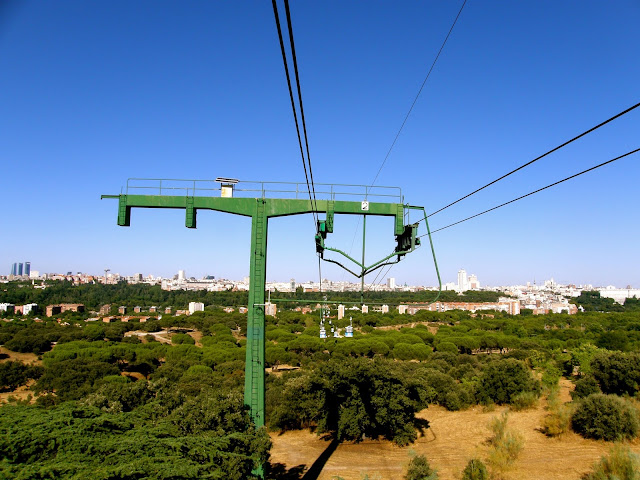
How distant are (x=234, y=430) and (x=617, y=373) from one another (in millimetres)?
21748

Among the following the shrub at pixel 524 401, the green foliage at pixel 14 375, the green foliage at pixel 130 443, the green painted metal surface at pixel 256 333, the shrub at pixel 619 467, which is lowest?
the green foliage at pixel 14 375

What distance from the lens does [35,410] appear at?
6777 millimetres

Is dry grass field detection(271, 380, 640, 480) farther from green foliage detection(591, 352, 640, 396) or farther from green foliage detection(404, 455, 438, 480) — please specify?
green foliage detection(591, 352, 640, 396)

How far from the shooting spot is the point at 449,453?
14.1m

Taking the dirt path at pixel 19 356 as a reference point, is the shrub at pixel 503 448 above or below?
above

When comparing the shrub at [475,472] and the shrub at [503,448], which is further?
the shrub at [503,448]

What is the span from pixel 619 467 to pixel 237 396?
408 inches

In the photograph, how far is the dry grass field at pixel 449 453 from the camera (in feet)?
39.7

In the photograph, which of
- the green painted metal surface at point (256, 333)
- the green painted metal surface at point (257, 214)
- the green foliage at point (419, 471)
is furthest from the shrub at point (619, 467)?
the green painted metal surface at point (256, 333)

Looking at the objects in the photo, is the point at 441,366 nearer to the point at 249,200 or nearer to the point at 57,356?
the point at 249,200

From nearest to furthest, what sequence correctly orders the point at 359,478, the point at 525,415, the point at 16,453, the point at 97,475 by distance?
the point at 97,475, the point at 16,453, the point at 359,478, the point at 525,415

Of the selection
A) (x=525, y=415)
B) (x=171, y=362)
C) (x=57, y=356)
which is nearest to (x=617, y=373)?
(x=525, y=415)

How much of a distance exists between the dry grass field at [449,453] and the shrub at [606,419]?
1.37 feet

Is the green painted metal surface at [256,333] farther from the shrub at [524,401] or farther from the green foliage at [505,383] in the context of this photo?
the green foliage at [505,383]
